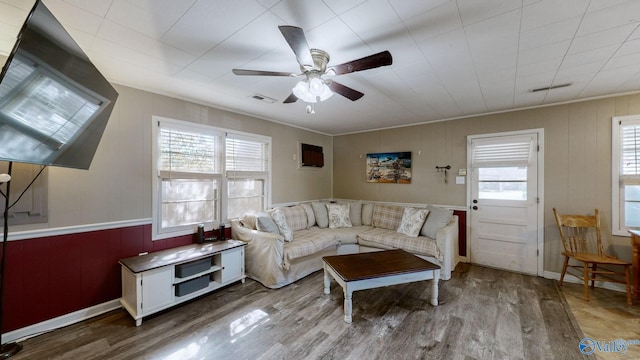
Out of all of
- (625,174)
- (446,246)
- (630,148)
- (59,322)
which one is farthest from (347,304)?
(630,148)

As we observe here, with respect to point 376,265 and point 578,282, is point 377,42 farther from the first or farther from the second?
point 578,282

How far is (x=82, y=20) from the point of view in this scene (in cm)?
162

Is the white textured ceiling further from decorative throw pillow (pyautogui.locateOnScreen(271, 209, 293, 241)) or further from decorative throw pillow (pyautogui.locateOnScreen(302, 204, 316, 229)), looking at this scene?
decorative throw pillow (pyautogui.locateOnScreen(302, 204, 316, 229))

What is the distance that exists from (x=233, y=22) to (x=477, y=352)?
10.3 ft

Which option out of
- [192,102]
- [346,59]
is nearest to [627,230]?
[346,59]

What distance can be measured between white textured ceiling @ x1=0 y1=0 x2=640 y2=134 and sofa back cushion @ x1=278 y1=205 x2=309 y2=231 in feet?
6.61

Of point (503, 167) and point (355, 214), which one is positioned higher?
point (503, 167)

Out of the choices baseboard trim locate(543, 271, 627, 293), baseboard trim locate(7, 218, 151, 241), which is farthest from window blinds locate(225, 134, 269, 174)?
baseboard trim locate(543, 271, 627, 293)

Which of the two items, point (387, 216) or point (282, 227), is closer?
point (282, 227)

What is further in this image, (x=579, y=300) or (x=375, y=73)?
(x=579, y=300)

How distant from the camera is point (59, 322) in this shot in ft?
7.63

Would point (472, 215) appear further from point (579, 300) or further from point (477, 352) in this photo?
point (477, 352)

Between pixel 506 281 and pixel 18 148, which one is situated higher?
pixel 18 148

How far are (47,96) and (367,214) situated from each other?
170 inches
